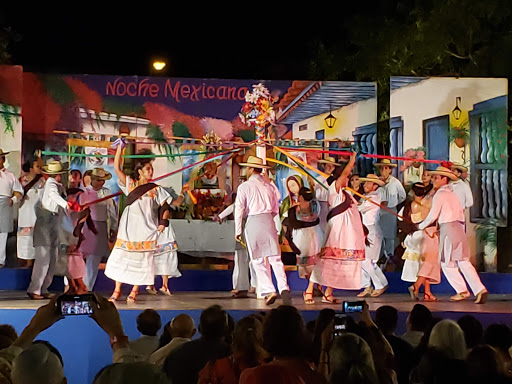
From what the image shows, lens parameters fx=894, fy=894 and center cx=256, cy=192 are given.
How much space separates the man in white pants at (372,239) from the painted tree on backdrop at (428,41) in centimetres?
144

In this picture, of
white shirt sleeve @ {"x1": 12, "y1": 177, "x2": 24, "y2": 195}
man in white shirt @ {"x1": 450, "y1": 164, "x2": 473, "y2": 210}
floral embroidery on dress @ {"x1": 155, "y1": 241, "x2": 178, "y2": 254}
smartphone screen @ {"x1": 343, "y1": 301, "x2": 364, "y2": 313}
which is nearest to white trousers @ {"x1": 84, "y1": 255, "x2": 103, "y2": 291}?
floral embroidery on dress @ {"x1": 155, "y1": 241, "x2": 178, "y2": 254}

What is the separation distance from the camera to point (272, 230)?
9.31m

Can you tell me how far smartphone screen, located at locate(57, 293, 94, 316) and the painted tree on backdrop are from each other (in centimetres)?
809

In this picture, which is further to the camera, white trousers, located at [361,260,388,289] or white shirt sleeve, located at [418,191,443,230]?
white trousers, located at [361,260,388,289]

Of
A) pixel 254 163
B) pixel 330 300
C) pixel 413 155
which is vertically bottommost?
pixel 330 300

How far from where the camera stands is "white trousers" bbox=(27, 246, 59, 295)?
30.3 feet

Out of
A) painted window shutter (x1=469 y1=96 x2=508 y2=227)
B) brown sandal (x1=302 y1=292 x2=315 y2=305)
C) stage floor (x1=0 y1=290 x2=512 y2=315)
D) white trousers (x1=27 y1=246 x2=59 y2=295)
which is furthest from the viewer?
painted window shutter (x1=469 y1=96 x2=508 y2=227)

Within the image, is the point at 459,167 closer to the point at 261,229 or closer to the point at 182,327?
the point at 261,229

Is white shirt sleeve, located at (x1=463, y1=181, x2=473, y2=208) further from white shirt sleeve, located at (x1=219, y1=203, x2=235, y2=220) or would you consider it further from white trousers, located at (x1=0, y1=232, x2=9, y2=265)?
white trousers, located at (x1=0, y1=232, x2=9, y2=265)

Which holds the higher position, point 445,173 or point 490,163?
point 490,163

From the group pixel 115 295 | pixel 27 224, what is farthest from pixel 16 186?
pixel 115 295

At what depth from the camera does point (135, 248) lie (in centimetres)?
936

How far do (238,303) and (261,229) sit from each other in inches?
32.1

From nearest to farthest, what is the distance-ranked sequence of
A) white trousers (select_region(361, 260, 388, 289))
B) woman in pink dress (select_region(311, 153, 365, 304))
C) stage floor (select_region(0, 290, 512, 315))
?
stage floor (select_region(0, 290, 512, 315))
woman in pink dress (select_region(311, 153, 365, 304))
white trousers (select_region(361, 260, 388, 289))
